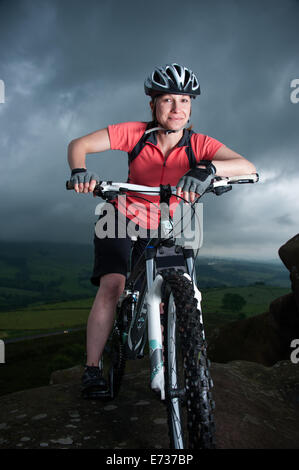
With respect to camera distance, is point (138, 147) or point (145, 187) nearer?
point (145, 187)

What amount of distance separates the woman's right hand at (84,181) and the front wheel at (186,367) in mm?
1038

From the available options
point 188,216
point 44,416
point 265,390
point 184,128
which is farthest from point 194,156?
point 265,390

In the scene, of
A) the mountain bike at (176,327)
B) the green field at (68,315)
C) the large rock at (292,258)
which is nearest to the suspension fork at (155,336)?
the mountain bike at (176,327)

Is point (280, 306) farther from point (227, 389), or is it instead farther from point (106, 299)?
point (106, 299)

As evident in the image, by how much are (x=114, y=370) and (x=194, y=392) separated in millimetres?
2485

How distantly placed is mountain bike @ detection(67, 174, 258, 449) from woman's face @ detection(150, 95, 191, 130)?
117 centimetres

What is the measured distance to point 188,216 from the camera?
3.27 metres

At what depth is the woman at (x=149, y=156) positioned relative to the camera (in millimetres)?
3873

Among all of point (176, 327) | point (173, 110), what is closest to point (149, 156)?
point (173, 110)

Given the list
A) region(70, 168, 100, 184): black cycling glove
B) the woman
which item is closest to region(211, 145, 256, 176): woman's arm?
the woman

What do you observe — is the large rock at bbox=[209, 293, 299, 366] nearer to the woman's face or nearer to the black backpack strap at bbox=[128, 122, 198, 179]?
the black backpack strap at bbox=[128, 122, 198, 179]

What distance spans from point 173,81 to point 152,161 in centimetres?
91

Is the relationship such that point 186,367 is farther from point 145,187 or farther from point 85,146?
point 85,146

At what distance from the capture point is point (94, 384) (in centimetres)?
447
